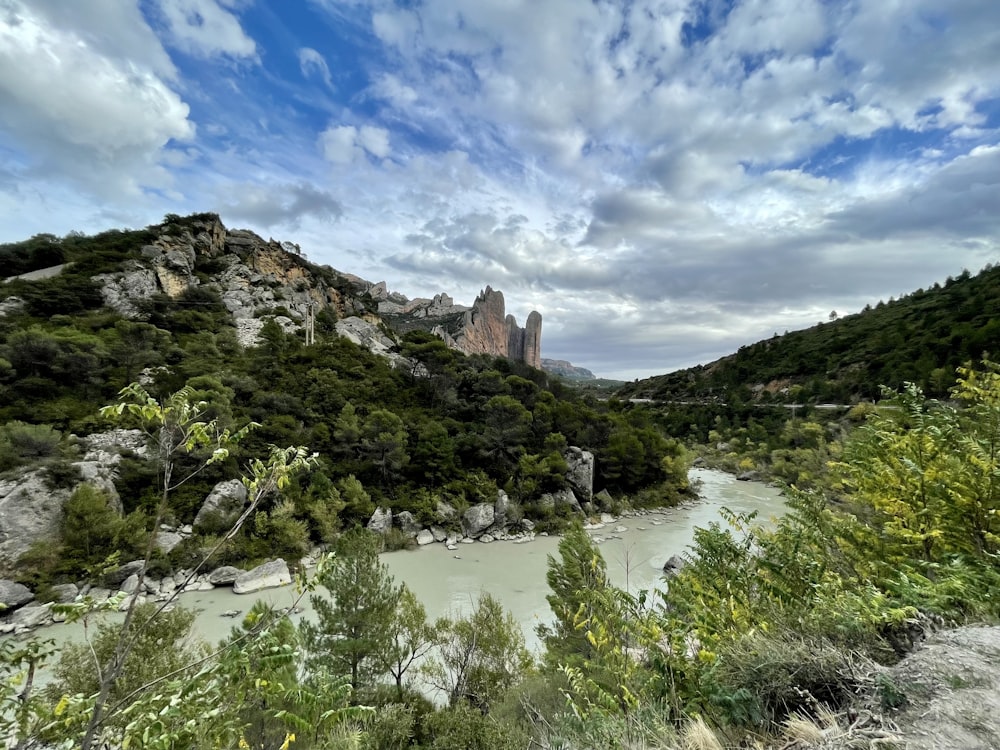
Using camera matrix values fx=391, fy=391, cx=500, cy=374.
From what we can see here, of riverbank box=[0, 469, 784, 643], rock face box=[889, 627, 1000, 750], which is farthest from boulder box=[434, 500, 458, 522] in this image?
rock face box=[889, 627, 1000, 750]

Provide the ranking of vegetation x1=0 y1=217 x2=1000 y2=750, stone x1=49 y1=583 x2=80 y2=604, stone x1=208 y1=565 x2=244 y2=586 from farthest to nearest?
stone x1=208 y1=565 x2=244 y2=586, stone x1=49 y1=583 x2=80 y2=604, vegetation x1=0 y1=217 x2=1000 y2=750

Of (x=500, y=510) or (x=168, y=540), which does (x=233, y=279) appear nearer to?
(x=168, y=540)

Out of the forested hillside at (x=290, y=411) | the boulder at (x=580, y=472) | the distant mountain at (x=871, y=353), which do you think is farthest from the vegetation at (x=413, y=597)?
the distant mountain at (x=871, y=353)

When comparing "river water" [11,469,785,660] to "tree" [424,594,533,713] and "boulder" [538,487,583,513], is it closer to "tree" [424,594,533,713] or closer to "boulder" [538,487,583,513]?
"boulder" [538,487,583,513]

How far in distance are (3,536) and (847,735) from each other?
64.4 feet

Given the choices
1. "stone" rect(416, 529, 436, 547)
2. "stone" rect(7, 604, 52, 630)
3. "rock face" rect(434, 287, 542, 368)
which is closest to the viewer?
"stone" rect(7, 604, 52, 630)

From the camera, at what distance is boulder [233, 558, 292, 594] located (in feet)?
44.2

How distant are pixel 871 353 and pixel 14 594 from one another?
61.3 m

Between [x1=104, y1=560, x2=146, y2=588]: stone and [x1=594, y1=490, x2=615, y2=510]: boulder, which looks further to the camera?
[x1=594, y1=490, x2=615, y2=510]: boulder

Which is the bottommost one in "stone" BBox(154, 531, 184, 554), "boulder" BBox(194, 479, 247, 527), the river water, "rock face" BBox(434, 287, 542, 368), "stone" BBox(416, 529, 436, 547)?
the river water

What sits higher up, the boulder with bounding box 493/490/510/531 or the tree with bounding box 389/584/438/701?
the tree with bounding box 389/584/438/701

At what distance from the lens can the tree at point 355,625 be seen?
7.89 m

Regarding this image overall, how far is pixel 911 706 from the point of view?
220cm

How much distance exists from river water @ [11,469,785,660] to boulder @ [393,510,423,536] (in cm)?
123
